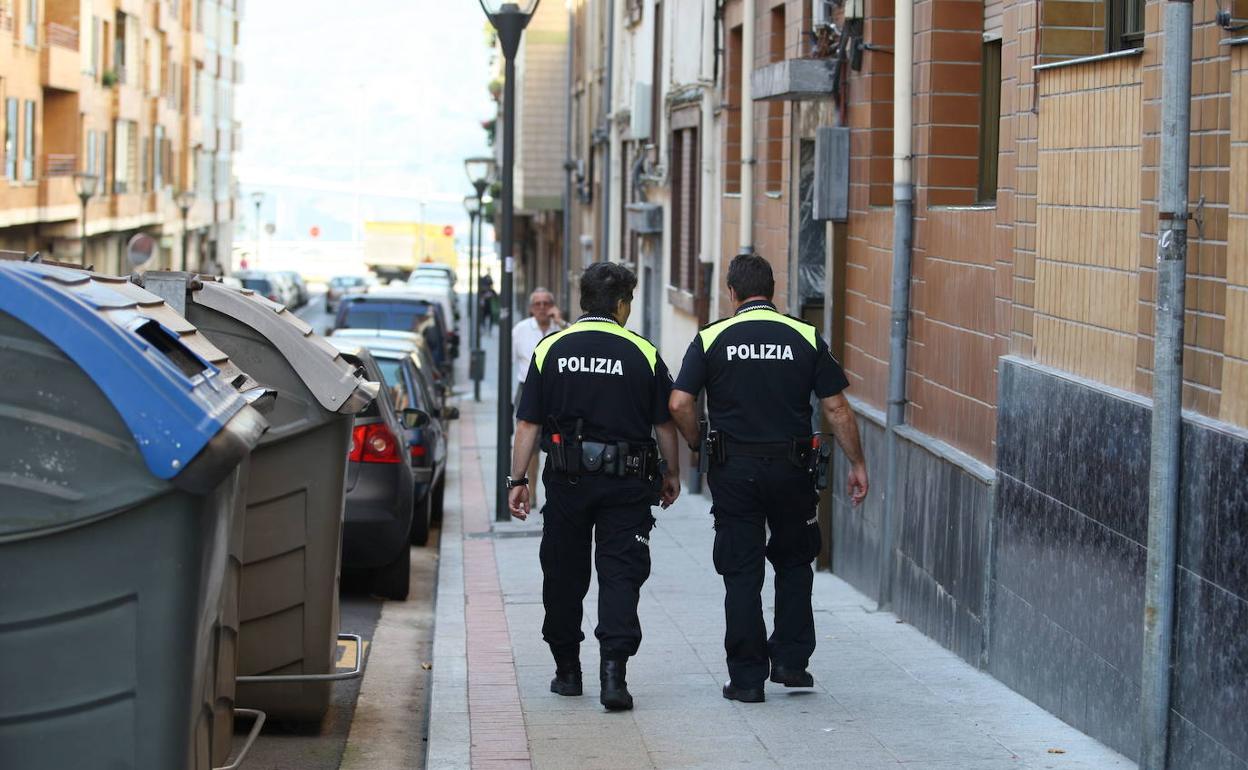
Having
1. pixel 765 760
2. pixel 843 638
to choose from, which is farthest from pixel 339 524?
pixel 843 638

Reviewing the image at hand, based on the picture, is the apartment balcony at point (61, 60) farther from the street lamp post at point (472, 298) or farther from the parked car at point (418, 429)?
the parked car at point (418, 429)

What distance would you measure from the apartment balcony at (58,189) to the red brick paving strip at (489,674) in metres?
29.5

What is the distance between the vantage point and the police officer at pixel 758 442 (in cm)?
751

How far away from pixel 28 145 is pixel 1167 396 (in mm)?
38151

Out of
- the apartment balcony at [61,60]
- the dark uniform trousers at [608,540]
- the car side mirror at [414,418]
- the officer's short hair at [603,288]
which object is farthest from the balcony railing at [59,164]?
the dark uniform trousers at [608,540]

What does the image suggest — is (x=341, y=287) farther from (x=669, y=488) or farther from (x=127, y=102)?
(x=669, y=488)

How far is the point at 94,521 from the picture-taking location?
4.61 m

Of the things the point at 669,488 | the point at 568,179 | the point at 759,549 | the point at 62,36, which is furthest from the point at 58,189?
the point at 759,549

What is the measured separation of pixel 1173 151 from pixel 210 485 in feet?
9.83

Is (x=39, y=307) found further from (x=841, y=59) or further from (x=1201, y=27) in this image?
(x=841, y=59)

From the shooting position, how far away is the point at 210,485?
4617 mm

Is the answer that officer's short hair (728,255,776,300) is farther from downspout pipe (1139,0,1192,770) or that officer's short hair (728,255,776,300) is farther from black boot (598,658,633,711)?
downspout pipe (1139,0,1192,770)

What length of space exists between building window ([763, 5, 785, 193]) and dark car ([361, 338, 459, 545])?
3.37 m

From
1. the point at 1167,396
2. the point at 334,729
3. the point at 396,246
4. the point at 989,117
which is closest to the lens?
the point at 1167,396
